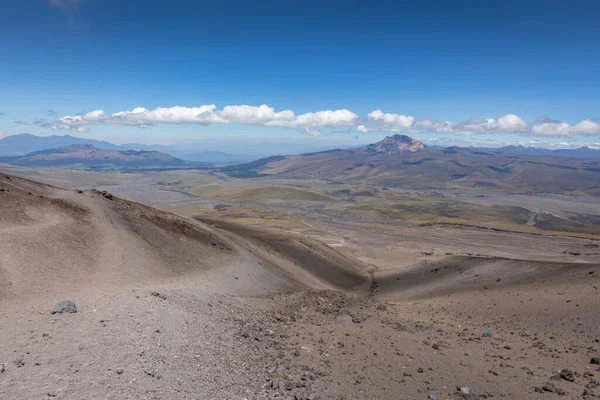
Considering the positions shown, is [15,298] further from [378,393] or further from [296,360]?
[378,393]

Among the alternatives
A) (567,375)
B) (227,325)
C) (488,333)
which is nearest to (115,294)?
(227,325)

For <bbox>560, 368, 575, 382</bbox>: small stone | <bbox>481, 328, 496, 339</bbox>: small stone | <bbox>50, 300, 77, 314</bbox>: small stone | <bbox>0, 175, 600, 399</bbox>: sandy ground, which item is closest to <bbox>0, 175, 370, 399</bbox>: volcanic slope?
<bbox>0, 175, 600, 399</bbox>: sandy ground

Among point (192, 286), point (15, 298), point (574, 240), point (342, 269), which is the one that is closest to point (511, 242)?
point (574, 240)

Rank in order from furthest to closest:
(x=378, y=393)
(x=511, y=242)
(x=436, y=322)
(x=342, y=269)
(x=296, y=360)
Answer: (x=511, y=242), (x=342, y=269), (x=436, y=322), (x=296, y=360), (x=378, y=393)

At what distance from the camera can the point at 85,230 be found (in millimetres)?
29141

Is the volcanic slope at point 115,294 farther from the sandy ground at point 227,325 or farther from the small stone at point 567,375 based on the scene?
the small stone at point 567,375

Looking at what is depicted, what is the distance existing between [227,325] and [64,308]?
7.86m

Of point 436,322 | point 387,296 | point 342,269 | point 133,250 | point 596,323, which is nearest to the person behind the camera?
point 596,323

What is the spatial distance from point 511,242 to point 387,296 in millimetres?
109900

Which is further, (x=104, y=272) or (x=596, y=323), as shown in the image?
(x=104, y=272)

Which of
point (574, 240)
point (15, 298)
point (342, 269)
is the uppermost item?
point (15, 298)

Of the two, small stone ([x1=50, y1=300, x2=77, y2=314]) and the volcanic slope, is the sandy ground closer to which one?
the volcanic slope

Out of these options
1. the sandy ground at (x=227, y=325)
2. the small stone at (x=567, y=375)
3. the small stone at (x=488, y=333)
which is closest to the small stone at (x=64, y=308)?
the sandy ground at (x=227, y=325)

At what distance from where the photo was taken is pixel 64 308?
16359mm
